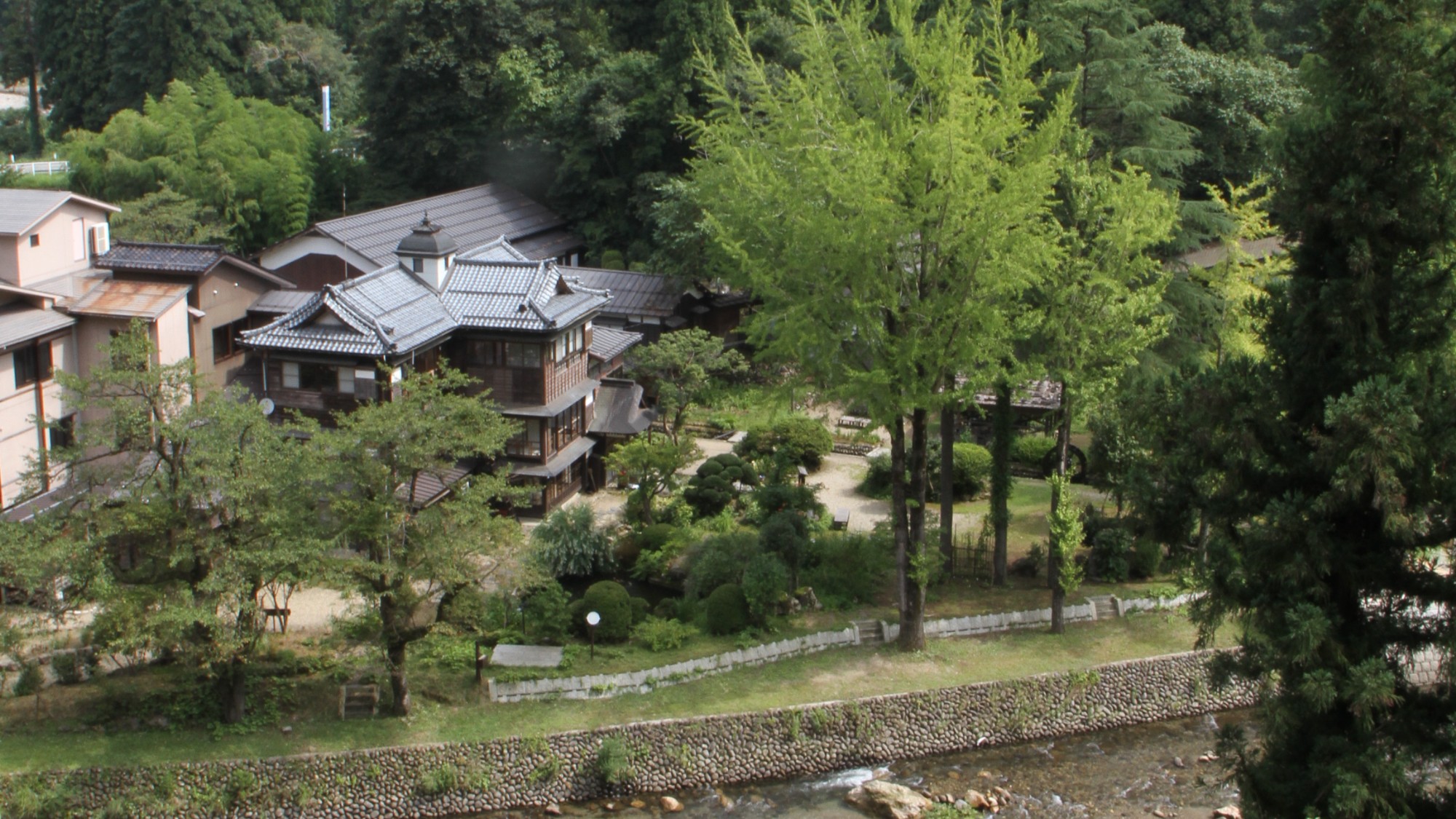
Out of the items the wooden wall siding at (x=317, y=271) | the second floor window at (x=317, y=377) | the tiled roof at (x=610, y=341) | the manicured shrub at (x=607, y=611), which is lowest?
the manicured shrub at (x=607, y=611)

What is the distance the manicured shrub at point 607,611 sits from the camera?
73.3 ft

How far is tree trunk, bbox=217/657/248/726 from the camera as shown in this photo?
63.7 feet

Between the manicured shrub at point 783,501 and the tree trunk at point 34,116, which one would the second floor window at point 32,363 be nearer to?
the manicured shrub at point 783,501

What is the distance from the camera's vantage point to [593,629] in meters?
22.1

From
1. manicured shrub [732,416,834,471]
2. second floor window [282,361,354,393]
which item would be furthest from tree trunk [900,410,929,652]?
second floor window [282,361,354,393]

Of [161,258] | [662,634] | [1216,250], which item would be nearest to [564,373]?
[662,634]

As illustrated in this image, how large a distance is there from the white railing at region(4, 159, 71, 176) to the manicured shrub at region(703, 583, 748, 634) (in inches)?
1320

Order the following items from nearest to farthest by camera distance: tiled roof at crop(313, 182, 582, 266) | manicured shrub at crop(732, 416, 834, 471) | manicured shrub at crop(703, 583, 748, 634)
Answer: manicured shrub at crop(703, 583, 748, 634)
manicured shrub at crop(732, 416, 834, 471)
tiled roof at crop(313, 182, 582, 266)

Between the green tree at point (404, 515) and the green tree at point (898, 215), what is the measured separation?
18.4 feet

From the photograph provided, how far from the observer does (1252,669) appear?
14.6 meters

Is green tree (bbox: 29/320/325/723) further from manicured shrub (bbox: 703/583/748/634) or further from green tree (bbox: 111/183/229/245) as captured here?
green tree (bbox: 111/183/229/245)

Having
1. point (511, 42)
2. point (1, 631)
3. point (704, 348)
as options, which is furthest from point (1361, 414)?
point (511, 42)

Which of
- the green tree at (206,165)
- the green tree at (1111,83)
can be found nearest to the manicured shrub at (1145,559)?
the green tree at (1111,83)

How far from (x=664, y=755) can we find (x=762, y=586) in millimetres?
3972
